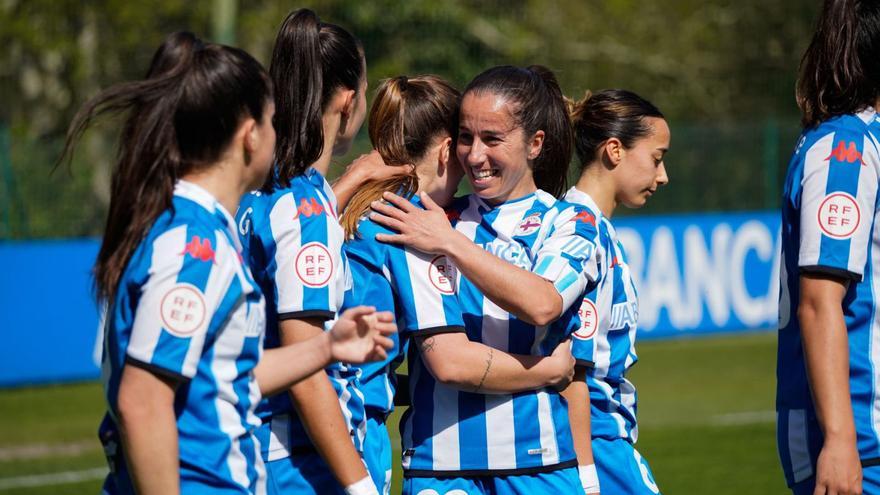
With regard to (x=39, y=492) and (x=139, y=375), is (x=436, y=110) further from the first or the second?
(x=39, y=492)

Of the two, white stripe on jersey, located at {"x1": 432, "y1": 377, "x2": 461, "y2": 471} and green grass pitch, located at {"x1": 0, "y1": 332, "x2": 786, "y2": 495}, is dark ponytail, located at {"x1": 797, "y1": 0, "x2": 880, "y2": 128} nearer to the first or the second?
white stripe on jersey, located at {"x1": 432, "y1": 377, "x2": 461, "y2": 471}

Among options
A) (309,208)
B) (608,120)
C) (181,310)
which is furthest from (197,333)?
(608,120)

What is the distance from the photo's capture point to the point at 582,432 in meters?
3.64

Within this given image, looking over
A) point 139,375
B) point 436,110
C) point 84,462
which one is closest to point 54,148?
point 84,462

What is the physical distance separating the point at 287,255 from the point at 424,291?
1.53ft

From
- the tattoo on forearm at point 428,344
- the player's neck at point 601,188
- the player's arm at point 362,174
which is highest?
the player's arm at point 362,174

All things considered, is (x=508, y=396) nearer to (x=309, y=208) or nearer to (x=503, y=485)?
(x=503, y=485)

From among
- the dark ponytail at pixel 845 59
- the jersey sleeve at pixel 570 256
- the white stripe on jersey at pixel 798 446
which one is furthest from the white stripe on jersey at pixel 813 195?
the jersey sleeve at pixel 570 256

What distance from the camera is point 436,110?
368 cm

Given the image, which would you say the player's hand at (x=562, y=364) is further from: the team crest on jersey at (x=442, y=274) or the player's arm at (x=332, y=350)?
the player's arm at (x=332, y=350)

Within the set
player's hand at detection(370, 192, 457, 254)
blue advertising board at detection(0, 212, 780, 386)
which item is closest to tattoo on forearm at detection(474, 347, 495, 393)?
player's hand at detection(370, 192, 457, 254)

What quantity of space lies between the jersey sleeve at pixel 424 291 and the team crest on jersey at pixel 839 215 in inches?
40.8

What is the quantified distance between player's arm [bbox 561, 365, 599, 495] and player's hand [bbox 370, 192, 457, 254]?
683mm

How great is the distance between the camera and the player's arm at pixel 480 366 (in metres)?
3.33
